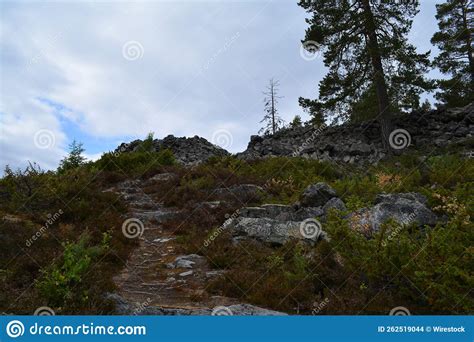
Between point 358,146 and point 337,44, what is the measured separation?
586 centimetres

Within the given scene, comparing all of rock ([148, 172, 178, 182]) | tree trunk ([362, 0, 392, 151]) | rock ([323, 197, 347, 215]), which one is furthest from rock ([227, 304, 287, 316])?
tree trunk ([362, 0, 392, 151])

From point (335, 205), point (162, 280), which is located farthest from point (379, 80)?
point (162, 280)

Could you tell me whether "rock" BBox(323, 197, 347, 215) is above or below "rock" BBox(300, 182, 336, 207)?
below

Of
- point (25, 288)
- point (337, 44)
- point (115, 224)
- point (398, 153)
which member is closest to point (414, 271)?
point (25, 288)

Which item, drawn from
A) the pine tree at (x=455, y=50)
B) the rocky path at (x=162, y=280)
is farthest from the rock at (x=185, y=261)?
the pine tree at (x=455, y=50)

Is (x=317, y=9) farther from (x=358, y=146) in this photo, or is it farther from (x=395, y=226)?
(x=395, y=226)

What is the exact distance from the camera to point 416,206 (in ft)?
25.6

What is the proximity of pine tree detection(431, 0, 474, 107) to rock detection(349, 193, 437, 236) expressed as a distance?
23248mm

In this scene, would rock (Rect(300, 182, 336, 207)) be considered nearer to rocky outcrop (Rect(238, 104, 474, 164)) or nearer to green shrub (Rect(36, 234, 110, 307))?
green shrub (Rect(36, 234, 110, 307))

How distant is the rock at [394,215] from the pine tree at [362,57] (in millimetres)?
13148

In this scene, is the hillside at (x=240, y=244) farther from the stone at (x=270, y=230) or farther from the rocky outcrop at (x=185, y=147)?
the rocky outcrop at (x=185, y=147)

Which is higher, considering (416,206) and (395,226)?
(416,206)

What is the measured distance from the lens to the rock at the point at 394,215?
7074mm

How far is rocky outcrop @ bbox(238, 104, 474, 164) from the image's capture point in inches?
774
